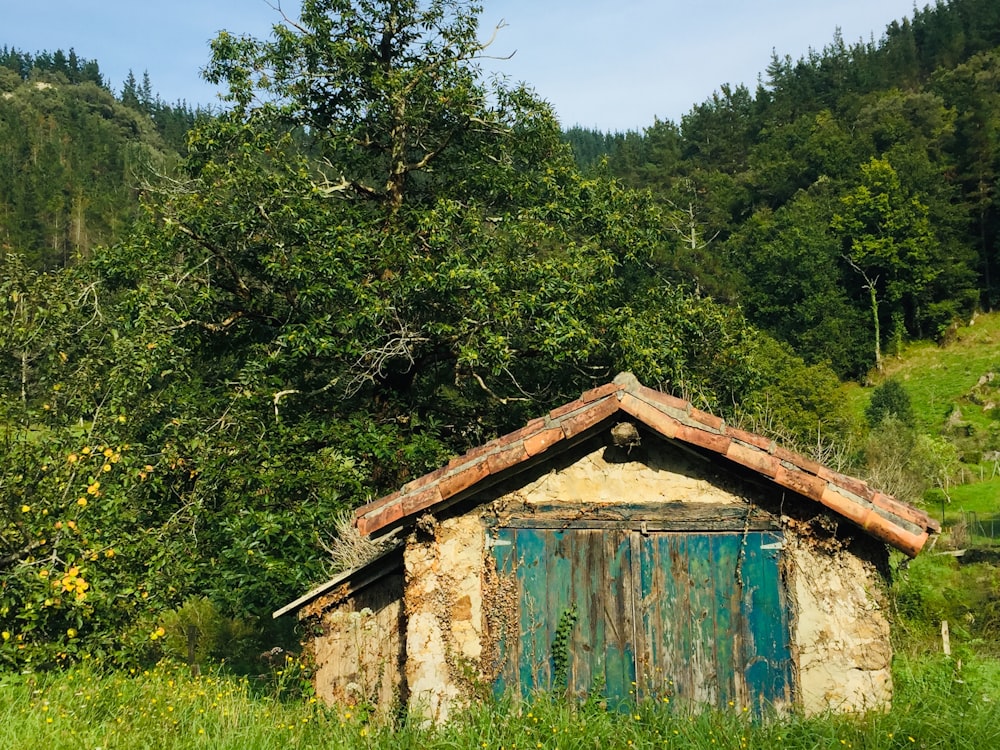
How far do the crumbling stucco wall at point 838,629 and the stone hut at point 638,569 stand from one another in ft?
0.04

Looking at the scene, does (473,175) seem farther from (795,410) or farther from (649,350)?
(795,410)

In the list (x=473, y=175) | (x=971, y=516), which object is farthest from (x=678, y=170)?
(x=473, y=175)

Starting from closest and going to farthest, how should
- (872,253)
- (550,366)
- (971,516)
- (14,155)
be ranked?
(550,366)
(971,516)
(872,253)
(14,155)

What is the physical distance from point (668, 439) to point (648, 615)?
1.54 meters

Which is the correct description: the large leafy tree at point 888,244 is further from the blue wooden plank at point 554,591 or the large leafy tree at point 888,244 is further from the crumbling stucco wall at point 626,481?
the blue wooden plank at point 554,591

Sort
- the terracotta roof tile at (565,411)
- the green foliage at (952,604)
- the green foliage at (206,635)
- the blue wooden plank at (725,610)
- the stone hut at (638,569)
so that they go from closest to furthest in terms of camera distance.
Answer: the stone hut at (638,569), the blue wooden plank at (725,610), the terracotta roof tile at (565,411), the green foliage at (952,604), the green foliage at (206,635)

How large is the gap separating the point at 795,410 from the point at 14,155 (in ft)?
286

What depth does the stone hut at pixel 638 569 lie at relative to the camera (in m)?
7.01

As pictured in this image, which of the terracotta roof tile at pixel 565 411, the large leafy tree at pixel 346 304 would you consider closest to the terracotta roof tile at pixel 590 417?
the terracotta roof tile at pixel 565 411

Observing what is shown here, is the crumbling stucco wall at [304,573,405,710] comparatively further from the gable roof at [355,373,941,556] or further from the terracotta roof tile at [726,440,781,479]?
the terracotta roof tile at [726,440,781,479]

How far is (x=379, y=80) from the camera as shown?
45.3ft

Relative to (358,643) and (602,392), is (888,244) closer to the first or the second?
(602,392)

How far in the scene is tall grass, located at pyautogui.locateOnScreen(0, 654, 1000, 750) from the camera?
6250mm

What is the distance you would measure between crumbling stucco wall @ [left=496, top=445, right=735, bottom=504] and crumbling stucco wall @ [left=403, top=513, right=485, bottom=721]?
0.66 meters
